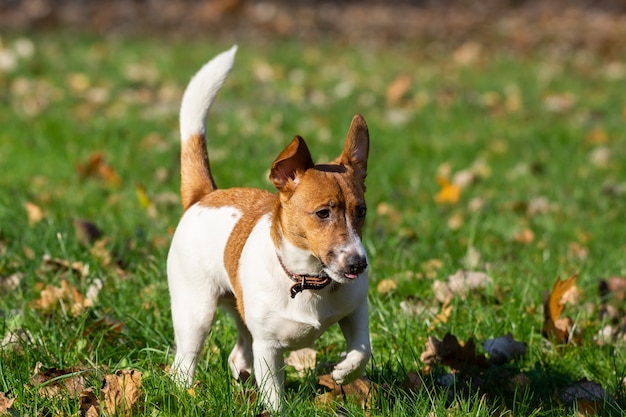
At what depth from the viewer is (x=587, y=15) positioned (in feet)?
49.2

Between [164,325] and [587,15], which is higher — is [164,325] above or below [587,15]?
above

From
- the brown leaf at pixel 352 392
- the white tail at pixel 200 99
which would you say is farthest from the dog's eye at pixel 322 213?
the white tail at pixel 200 99

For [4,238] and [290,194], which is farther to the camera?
[4,238]

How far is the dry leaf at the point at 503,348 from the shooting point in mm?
3445

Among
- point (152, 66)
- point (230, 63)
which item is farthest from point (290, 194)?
point (152, 66)

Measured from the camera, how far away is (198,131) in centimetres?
353

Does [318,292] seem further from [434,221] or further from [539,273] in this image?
[434,221]

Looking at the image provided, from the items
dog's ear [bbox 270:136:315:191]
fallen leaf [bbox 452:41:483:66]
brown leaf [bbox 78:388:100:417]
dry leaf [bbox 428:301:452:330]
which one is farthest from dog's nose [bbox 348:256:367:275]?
fallen leaf [bbox 452:41:483:66]

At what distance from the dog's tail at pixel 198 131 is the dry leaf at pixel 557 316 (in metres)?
1.37

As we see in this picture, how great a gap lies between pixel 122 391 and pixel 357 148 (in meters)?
1.02

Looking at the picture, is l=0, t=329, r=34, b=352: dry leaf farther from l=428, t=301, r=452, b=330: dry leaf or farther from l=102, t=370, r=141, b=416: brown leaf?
l=428, t=301, r=452, b=330: dry leaf

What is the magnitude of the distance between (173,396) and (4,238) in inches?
76.7

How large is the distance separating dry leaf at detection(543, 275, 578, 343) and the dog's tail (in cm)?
137

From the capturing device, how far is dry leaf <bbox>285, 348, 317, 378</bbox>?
3.39 metres
